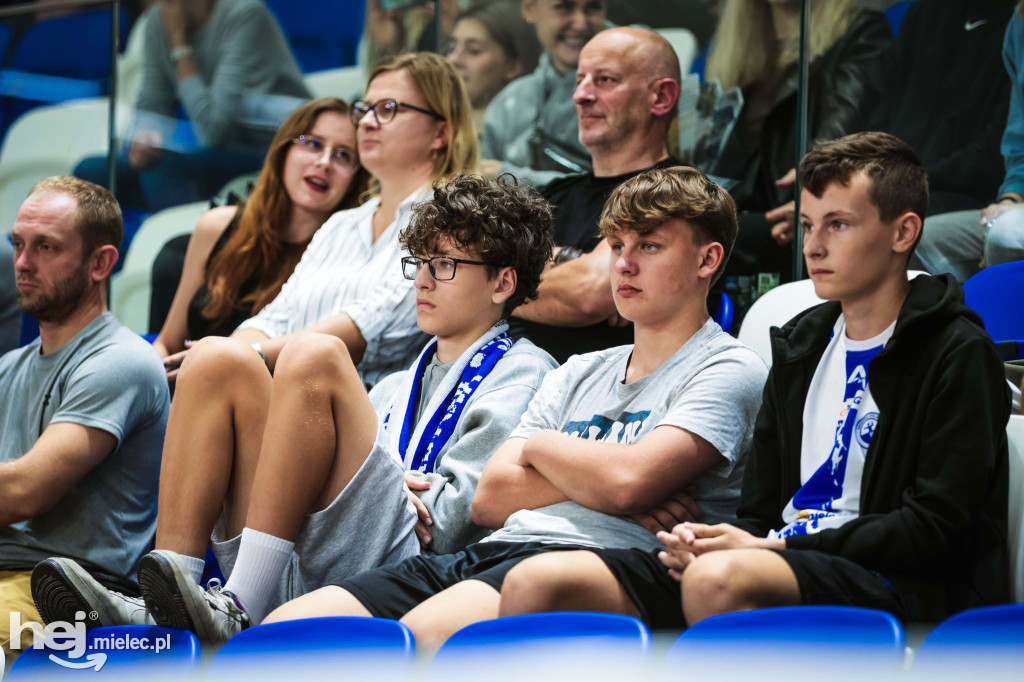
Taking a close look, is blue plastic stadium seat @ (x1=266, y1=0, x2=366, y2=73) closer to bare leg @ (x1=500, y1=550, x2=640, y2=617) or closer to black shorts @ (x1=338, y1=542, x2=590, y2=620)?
black shorts @ (x1=338, y1=542, x2=590, y2=620)

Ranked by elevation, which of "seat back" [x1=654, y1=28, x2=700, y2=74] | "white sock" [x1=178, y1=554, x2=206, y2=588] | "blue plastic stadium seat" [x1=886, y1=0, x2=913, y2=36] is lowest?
"white sock" [x1=178, y1=554, x2=206, y2=588]

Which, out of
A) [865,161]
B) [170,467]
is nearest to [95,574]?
[170,467]

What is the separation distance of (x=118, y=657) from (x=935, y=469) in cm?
130

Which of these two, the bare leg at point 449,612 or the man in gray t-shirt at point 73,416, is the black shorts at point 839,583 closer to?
the bare leg at point 449,612

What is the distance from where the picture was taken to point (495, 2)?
149 inches

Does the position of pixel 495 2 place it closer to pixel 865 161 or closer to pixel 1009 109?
pixel 1009 109

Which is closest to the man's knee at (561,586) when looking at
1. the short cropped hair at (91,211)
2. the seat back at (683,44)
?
the short cropped hair at (91,211)

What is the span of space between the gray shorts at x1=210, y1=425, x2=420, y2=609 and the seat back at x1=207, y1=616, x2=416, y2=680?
1.24 ft

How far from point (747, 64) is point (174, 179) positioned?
7.37 feet

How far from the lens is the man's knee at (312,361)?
6.38 ft

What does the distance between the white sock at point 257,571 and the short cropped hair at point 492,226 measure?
734 millimetres

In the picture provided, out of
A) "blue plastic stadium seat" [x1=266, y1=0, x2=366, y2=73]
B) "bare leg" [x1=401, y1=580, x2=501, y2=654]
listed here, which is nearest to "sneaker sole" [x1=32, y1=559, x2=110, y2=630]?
"bare leg" [x1=401, y1=580, x2=501, y2=654]

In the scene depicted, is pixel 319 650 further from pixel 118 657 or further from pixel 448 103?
pixel 448 103

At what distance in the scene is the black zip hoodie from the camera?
5.15ft
